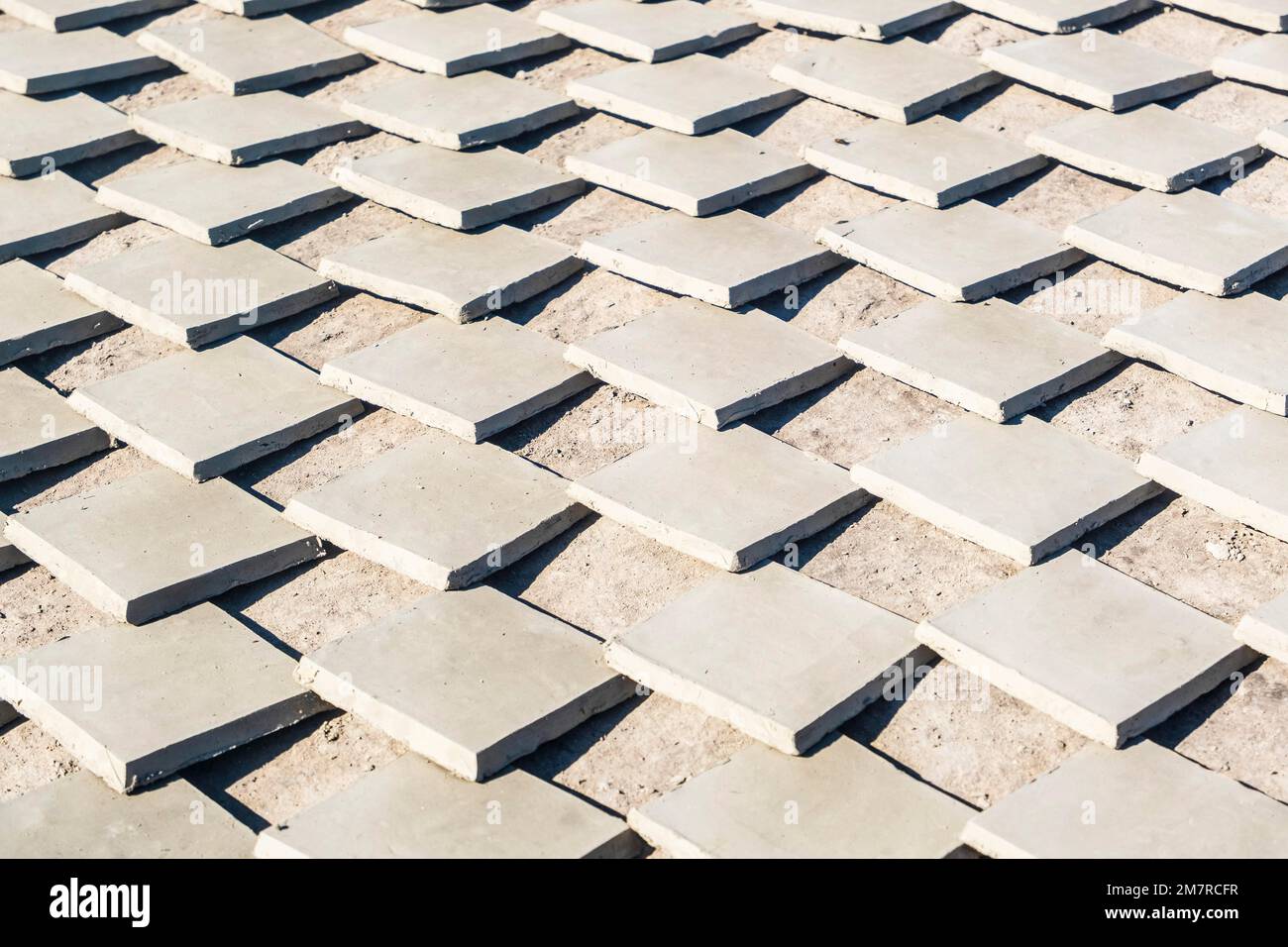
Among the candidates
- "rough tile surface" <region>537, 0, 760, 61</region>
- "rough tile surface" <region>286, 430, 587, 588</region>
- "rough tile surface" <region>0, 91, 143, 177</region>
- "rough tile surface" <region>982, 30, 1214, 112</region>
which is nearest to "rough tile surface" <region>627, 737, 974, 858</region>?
"rough tile surface" <region>286, 430, 587, 588</region>

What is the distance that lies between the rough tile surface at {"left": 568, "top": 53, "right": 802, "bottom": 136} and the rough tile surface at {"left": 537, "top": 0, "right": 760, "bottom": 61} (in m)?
0.05

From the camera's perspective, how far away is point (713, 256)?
3.78 meters

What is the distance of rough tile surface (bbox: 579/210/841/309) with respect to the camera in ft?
12.1

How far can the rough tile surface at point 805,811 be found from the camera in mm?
2475

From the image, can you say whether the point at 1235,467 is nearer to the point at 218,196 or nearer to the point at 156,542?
the point at 156,542

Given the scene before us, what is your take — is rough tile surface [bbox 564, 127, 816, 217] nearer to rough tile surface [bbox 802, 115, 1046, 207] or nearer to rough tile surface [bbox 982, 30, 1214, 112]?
rough tile surface [bbox 802, 115, 1046, 207]

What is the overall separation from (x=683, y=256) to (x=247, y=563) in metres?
1.36

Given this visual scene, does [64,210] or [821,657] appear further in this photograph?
[64,210]

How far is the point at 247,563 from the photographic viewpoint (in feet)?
10.3

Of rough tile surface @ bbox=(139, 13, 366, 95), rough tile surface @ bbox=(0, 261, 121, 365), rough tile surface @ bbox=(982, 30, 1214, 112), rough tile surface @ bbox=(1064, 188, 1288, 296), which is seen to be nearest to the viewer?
rough tile surface @ bbox=(1064, 188, 1288, 296)

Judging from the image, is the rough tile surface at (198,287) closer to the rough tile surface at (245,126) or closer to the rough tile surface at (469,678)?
the rough tile surface at (245,126)
